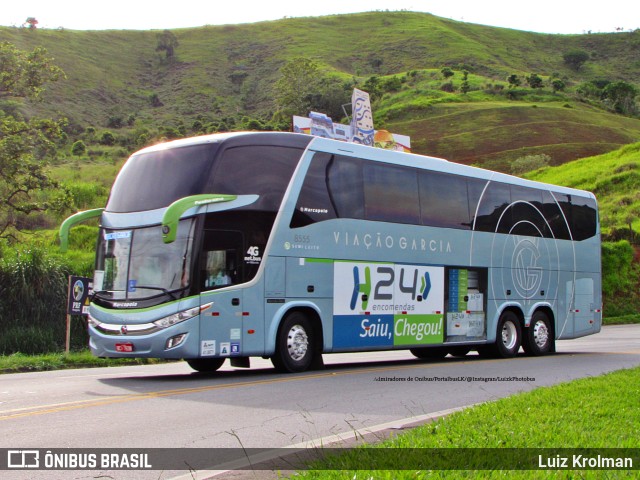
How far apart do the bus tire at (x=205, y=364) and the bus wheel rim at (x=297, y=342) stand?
1812 millimetres

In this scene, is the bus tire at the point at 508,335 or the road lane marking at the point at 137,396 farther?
the bus tire at the point at 508,335

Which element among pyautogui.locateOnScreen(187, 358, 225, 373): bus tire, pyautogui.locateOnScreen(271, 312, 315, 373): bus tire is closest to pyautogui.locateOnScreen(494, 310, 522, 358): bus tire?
pyautogui.locateOnScreen(271, 312, 315, 373): bus tire

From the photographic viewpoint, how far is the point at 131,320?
13031 millimetres

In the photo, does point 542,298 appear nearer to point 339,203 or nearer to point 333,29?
point 339,203

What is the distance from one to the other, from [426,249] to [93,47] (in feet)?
447

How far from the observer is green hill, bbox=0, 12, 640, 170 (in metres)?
91.6

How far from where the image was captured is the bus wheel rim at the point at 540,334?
66.4 ft

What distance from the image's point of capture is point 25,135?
25891 millimetres

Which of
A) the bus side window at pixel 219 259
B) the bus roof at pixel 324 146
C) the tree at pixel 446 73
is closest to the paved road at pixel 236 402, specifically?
the bus side window at pixel 219 259

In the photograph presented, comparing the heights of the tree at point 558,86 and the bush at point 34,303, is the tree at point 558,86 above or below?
above

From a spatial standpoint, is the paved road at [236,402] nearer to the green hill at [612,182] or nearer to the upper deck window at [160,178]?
the upper deck window at [160,178]

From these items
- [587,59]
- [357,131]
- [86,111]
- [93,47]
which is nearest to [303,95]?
[86,111]

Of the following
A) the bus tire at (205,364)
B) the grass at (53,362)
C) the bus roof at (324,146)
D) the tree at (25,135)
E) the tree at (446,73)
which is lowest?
the grass at (53,362)

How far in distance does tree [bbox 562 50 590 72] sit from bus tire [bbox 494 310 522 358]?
15288 centimetres
